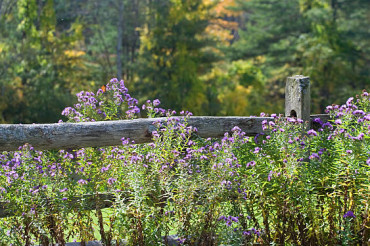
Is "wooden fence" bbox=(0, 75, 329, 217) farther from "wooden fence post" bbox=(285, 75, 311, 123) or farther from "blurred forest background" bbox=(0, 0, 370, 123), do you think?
"blurred forest background" bbox=(0, 0, 370, 123)

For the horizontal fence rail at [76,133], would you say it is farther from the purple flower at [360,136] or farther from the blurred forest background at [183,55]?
the blurred forest background at [183,55]

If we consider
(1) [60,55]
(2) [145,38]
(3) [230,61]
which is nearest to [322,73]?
(3) [230,61]

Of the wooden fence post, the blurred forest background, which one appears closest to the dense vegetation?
the wooden fence post

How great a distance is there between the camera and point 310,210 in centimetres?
406

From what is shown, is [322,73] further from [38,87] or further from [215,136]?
[215,136]

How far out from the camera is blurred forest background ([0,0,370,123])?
1848 cm

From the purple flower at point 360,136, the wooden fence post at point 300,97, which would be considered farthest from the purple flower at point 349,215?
the wooden fence post at point 300,97

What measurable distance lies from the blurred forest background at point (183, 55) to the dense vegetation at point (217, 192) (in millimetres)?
13492

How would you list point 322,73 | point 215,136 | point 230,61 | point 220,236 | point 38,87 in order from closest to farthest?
point 220,236, point 215,136, point 38,87, point 322,73, point 230,61

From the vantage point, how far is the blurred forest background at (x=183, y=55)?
18484 millimetres

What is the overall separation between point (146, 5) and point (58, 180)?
70.2 feet

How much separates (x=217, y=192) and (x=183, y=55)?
17985 mm

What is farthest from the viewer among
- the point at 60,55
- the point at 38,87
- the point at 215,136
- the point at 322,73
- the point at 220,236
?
the point at 322,73

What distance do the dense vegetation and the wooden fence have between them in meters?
0.13
